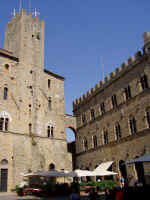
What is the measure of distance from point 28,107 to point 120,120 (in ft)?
35.7

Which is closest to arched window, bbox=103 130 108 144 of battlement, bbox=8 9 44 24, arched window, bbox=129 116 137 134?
arched window, bbox=129 116 137 134

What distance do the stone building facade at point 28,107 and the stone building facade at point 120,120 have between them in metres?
3.56

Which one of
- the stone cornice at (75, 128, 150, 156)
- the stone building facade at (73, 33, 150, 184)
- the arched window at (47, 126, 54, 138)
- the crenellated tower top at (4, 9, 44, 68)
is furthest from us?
the crenellated tower top at (4, 9, 44, 68)

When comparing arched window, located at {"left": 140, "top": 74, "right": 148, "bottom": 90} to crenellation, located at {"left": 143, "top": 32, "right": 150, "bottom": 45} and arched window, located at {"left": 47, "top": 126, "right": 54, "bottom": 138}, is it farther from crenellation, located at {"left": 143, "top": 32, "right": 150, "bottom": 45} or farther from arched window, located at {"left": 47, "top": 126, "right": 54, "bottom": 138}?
arched window, located at {"left": 47, "top": 126, "right": 54, "bottom": 138}

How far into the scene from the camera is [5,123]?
78.2 ft

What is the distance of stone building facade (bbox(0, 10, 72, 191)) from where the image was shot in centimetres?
2312

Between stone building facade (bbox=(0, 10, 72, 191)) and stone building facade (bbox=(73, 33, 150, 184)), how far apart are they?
11.7ft

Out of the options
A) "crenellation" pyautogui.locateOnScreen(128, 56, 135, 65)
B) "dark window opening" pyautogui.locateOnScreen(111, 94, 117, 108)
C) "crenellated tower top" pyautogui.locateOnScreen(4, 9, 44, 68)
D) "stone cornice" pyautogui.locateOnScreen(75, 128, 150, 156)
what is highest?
"crenellated tower top" pyautogui.locateOnScreen(4, 9, 44, 68)

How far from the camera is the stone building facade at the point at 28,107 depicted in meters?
23.1

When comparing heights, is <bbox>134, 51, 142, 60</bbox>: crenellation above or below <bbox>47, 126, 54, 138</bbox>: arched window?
above

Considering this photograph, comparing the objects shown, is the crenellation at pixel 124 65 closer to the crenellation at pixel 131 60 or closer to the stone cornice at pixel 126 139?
the crenellation at pixel 131 60

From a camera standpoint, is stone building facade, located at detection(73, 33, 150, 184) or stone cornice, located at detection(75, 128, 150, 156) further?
stone building facade, located at detection(73, 33, 150, 184)

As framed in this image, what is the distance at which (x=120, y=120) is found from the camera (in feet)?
72.8

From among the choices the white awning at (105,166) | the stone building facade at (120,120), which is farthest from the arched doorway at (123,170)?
the white awning at (105,166)
